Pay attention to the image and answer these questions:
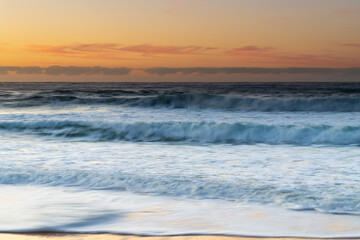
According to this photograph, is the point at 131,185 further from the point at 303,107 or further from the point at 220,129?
the point at 303,107

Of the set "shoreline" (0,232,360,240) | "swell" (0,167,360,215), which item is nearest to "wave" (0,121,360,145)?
"swell" (0,167,360,215)

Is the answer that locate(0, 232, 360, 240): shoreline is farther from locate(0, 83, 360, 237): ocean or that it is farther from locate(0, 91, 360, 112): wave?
locate(0, 91, 360, 112): wave

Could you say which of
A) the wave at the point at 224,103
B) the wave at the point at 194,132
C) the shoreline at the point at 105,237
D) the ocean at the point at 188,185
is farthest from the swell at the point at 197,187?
the wave at the point at 224,103

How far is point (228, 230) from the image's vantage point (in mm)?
3361

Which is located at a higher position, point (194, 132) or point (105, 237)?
point (105, 237)

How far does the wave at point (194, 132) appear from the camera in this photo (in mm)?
9913

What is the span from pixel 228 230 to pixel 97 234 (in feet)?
3.67

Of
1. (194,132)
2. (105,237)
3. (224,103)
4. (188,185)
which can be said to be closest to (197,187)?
(188,185)

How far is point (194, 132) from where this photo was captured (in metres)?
11.0

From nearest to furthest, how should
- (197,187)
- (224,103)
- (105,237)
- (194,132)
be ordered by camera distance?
1. (105,237)
2. (197,187)
3. (194,132)
4. (224,103)

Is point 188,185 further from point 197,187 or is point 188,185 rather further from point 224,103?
point 224,103

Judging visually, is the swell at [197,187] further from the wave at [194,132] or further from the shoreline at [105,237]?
the wave at [194,132]

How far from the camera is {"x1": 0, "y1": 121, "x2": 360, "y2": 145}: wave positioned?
9.91m

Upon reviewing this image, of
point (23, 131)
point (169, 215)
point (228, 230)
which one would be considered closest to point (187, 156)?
point (169, 215)
